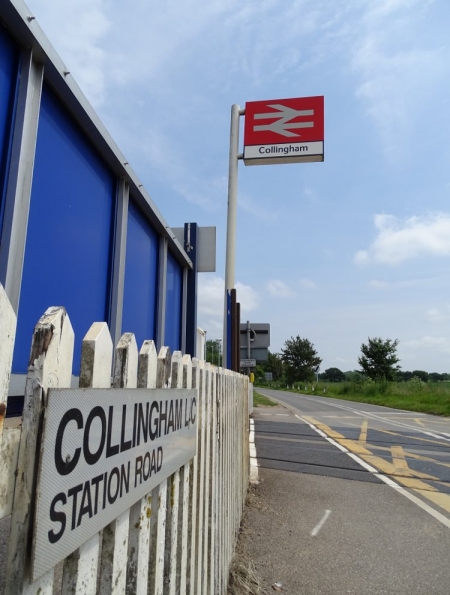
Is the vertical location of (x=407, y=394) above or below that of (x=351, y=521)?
above

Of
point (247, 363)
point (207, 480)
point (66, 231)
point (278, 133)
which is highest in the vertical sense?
point (278, 133)

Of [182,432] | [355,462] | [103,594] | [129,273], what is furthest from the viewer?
[355,462]

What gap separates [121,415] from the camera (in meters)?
1.30

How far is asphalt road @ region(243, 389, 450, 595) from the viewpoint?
368cm

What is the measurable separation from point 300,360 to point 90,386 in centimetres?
8245

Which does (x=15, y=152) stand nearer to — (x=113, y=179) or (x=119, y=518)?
(x=113, y=179)

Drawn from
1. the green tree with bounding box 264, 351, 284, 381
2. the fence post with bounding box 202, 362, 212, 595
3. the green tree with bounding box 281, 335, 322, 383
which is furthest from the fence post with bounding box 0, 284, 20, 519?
the green tree with bounding box 264, 351, 284, 381

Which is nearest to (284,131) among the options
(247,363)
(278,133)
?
(278,133)

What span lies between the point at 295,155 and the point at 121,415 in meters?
8.22

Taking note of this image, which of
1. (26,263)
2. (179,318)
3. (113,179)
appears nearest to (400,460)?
(179,318)

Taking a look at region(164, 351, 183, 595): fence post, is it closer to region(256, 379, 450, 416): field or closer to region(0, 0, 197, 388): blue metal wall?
region(0, 0, 197, 388): blue metal wall

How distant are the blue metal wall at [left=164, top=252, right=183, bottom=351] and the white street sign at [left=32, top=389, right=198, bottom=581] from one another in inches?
140

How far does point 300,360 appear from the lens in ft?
267

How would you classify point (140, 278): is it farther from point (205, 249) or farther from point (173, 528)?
point (173, 528)
